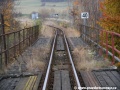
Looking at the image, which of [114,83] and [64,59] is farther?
[64,59]

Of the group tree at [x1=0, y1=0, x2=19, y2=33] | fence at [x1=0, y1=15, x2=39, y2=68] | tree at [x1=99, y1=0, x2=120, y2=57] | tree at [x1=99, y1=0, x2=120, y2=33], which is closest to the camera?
fence at [x1=0, y1=15, x2=39, y2=68]

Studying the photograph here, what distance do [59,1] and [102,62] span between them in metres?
184

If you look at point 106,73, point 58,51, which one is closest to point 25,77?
point 106,73

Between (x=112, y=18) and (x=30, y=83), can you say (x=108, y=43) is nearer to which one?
(x=112, y=18)

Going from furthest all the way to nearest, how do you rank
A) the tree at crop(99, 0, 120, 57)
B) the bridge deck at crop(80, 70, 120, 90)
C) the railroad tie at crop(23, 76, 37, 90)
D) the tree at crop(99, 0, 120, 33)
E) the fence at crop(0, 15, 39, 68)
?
the tree at crop(99, 0, 120, 33) → the tree at crop(99, 0, 120, 57) → the fence at crop(0, 15, 39, 68) → the bridge deck at crop(80, 70, 120, 90) → the railroad tie at crop(23, 76, 37, 90)

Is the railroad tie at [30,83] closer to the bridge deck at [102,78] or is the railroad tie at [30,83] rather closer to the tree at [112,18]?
the bridge deck at [102,78]

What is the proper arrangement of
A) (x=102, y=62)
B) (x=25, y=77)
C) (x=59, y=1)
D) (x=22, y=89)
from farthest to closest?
(x=59, y=1)
(x=102, y=62)
(x=25, y=77)
(x=22, y=89)

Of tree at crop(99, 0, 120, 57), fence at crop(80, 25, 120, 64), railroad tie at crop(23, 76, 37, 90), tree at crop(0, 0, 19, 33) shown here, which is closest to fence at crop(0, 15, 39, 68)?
railroad tie at crop(23, 76, 37, 90)

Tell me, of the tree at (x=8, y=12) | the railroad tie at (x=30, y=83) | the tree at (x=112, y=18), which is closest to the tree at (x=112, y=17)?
the tree at (x=112, y=18)

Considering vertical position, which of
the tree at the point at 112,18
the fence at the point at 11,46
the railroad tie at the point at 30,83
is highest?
the tree at the point at 112,18

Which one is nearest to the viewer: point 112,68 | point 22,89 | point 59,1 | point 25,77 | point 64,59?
→ point 22,89

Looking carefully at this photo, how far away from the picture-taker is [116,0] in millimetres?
15664

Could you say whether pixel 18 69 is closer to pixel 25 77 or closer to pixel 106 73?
pixel 25 77

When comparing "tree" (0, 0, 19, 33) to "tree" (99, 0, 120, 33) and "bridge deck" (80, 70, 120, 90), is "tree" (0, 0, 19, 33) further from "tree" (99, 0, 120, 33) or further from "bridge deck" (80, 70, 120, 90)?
"bridge deck" (80, 70, 120, 90)
